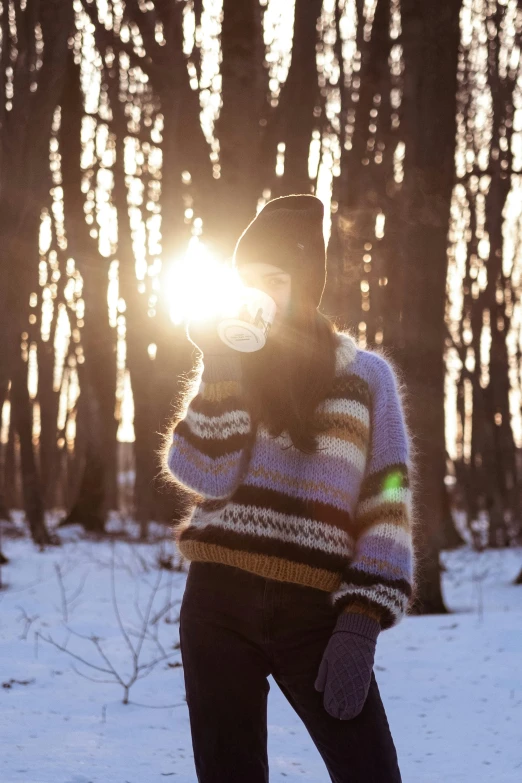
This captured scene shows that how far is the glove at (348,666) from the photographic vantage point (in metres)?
1.90

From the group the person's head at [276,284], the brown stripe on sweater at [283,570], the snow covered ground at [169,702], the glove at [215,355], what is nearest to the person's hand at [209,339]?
the glove at [215,355]

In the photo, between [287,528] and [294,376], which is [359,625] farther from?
[294,376]

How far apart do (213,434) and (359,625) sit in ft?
1.98

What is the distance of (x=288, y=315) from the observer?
2250 mm

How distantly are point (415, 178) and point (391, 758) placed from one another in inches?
262

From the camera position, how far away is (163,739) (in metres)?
4.50

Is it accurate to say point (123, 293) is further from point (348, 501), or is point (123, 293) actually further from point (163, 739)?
point (348, 501)

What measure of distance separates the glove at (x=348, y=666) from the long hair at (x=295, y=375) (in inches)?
16.8

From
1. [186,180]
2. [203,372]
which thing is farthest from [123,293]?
[203,372]

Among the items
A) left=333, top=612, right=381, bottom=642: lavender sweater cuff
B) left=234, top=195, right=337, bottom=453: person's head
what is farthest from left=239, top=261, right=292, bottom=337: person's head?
left=333, top=612, right=381, bottom=642: lavender sweater cuff

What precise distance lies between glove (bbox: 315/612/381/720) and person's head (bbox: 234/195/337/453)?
49 centimetres

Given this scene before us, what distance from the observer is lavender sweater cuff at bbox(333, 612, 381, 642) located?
1956mm

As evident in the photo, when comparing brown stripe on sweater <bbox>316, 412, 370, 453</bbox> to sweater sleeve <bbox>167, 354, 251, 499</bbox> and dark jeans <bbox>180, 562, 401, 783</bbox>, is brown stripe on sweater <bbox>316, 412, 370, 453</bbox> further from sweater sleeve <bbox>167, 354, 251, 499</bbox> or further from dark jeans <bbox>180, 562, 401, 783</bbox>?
→ dark jeans <bbox>180, 562, 401, 783</bbox>

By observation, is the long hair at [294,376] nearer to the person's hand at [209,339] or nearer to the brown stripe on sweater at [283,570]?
the person's hand at [209,339]
